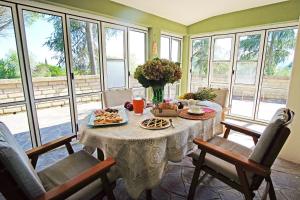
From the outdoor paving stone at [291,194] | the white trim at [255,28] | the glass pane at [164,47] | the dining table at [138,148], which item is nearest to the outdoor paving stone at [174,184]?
the dining table at [138,148]

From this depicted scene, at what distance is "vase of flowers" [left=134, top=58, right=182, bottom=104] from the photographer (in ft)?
5.33

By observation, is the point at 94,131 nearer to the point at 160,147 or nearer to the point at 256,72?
the point at 160,147

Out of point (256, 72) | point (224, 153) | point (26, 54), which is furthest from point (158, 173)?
point (256, 72)

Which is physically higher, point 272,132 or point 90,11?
point 90,11

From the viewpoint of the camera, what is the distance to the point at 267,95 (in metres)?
3.60

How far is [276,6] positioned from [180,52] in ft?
7.21

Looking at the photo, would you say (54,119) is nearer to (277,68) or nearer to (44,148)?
(44,148)

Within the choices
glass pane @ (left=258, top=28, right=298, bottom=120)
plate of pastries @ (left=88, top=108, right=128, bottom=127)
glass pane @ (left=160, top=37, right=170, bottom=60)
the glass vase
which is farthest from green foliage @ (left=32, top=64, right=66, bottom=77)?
glass pane @ (left=258, top=28, right=298, bottom=120)

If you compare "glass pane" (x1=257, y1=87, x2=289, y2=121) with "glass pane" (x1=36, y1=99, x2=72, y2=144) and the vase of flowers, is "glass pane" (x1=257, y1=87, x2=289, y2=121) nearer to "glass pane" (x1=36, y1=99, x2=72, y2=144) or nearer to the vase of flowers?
the vase of flowers

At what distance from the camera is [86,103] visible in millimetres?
2918

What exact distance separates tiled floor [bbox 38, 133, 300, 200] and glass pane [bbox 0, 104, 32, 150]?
0.63m

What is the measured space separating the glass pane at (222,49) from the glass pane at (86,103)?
304 centimetres

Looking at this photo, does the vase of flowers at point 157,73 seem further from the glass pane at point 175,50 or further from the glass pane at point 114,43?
the glass pane at point 175,50

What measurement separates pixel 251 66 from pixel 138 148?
3.59 m
